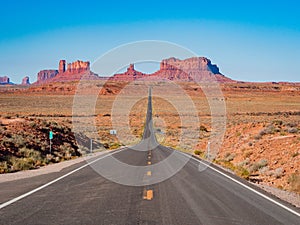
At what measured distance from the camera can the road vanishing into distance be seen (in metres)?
6.43

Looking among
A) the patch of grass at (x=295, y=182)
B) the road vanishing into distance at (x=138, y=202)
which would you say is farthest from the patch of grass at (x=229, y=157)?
the road vanishing into distance at (x=138, y=202)

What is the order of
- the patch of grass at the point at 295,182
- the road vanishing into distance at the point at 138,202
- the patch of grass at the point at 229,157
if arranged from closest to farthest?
the road vanishing into distance at the point at 138,202, the patch of grass at the point at 295,182, the patch of grass at the point at 229,157

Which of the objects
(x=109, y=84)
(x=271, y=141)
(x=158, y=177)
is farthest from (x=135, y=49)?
(x=109, y=84)

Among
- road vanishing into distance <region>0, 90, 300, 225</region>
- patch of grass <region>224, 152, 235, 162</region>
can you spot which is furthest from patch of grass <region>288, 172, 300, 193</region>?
patch of grass <region>224, 152, 235, 162</region>

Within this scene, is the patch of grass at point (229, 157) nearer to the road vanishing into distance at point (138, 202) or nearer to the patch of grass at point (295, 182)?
the patch of grass at point (295, 182)

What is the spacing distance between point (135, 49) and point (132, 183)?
345 inches

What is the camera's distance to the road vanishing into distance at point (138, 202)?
253 inches

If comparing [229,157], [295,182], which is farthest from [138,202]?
[229,157]

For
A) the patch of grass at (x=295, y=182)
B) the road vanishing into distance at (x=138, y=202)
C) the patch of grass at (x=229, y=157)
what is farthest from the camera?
the patch of grass at (x=229, y=157)

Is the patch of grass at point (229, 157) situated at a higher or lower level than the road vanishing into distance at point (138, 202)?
lower

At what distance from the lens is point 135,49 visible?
17.3 meters

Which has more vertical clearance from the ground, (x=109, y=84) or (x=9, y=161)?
(x=109, y=84)

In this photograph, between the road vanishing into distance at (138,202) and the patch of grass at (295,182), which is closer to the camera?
the road vanishing into distance at (138,202)

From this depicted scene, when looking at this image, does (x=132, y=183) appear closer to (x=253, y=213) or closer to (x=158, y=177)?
(x=158, y=177)
